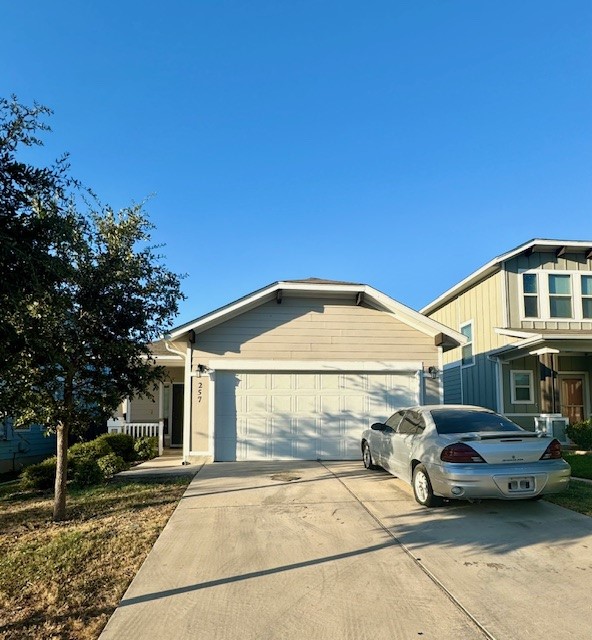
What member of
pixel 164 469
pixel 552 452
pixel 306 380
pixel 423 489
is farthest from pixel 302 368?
pixel 552 452

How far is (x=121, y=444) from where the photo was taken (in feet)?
45.3

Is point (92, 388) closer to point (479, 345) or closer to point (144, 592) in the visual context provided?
point (144, 592)

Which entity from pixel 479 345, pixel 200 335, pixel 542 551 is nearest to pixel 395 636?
pixel 542 551

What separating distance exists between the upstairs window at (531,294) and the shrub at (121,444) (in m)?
12.8

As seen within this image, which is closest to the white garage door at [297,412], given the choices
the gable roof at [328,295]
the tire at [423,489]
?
the gable roof at [328,295]

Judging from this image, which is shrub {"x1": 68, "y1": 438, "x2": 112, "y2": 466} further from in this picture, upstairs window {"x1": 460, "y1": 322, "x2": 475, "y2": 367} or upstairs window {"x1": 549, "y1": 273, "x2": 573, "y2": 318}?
upstairs window {"x1": 549, "y1": 273, "x2": 573, "y2": 318}

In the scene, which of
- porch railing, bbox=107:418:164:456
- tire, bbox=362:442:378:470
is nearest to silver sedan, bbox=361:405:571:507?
tire, bbox=362:442:378:470

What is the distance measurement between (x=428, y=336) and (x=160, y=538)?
871 cm

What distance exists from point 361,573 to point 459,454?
8.10 ft

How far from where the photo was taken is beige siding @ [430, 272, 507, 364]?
1716 centimetres

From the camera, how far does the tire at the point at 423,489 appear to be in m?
7.10

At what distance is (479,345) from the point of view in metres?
18.6

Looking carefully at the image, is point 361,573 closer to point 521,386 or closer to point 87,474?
point 87,474

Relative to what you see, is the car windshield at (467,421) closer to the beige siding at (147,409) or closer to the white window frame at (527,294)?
the white window frame at (527,294)
